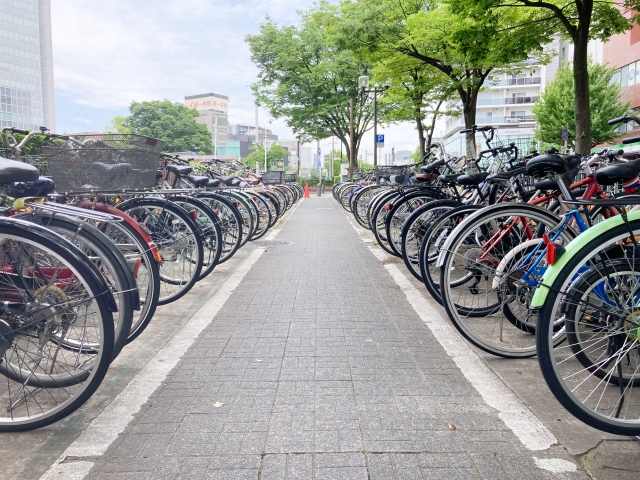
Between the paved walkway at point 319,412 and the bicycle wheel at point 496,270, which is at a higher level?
the bicycle wheel at point 496,270

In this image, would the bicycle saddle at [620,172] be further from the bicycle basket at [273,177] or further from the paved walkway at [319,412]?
the bicycle basket at [273,177]

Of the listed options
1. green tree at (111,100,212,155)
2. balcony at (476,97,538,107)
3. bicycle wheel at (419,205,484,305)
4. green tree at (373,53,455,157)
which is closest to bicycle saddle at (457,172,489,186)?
bicycle wheel at (419,205,484,305)

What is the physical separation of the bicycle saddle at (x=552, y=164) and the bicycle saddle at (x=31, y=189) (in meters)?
2.91

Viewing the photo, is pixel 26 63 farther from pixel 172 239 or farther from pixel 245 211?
pixel 172 239

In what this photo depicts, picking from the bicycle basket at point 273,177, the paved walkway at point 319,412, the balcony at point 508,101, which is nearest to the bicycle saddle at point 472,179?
the paved walkway at point 319,412

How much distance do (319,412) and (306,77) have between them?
2902cm

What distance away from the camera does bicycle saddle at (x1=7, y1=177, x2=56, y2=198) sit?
304 centimetres

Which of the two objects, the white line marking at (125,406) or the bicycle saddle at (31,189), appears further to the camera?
the bicycle saddle at (31,189)

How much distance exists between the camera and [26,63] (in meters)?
96.9

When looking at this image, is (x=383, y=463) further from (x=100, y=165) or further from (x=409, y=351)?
(x=100, y=165)

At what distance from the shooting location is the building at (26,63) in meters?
90.2

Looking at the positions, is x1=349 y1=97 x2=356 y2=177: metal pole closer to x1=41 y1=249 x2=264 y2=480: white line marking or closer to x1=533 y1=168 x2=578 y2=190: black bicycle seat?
x1=41 y1=249 x2=264 y2=480: white line marking

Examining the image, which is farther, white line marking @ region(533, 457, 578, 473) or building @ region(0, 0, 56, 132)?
building @ region(0, 0, 56, 132)

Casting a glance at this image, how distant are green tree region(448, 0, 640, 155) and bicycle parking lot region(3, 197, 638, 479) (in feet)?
17.9
